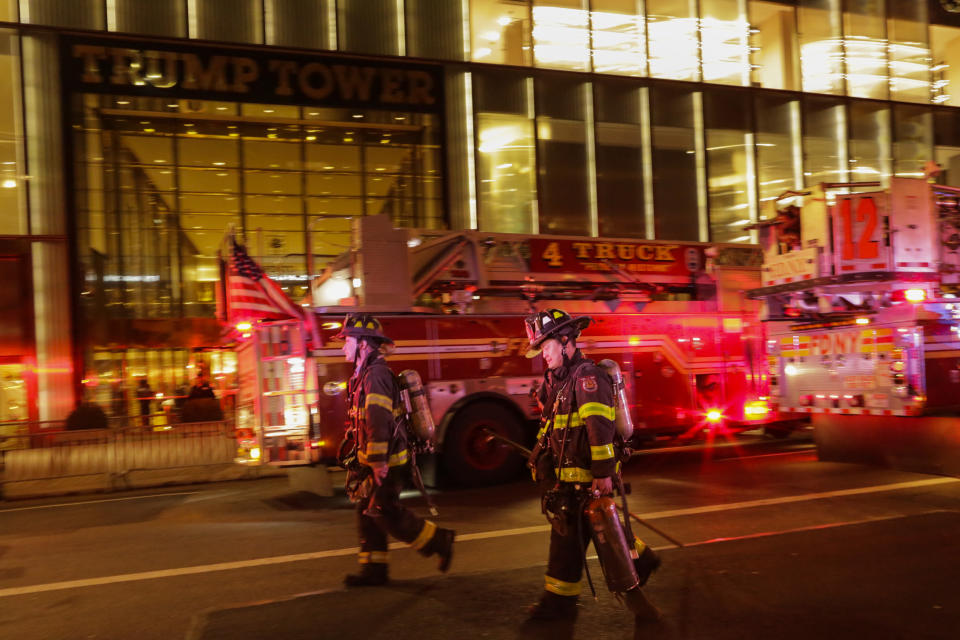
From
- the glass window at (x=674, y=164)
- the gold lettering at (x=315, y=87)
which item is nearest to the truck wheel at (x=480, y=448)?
the gold lettering at (x=315, y=87)

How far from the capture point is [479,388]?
9.48 metres

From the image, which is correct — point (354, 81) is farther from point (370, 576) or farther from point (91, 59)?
point (370, 576)

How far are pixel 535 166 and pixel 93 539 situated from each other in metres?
14.7

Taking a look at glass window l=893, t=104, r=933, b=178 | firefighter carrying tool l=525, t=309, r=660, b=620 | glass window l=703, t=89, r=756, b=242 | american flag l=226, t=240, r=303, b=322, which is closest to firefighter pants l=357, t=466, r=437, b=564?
firefighter carrying tool l=525, t=309, r=660, b=620

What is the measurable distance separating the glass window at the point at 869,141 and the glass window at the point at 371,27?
1321 cm

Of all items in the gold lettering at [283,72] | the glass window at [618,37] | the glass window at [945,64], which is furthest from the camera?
the glass window at [945,64]

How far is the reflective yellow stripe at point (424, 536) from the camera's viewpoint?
5.16 m

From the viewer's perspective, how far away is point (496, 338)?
9695mm

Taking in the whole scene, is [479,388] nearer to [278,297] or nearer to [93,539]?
[278,297]

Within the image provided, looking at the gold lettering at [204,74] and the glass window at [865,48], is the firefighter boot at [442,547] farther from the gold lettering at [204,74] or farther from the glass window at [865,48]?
the glass window at [865,48]

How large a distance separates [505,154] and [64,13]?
9.98 m

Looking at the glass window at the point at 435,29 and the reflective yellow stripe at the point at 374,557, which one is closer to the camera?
the reflective yellow stripe at the point at 374,557

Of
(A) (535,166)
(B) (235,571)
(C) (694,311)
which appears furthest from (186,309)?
(B) (235,571)

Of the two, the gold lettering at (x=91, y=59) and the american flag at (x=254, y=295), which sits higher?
the gold lettering at (x=91, y=59)
